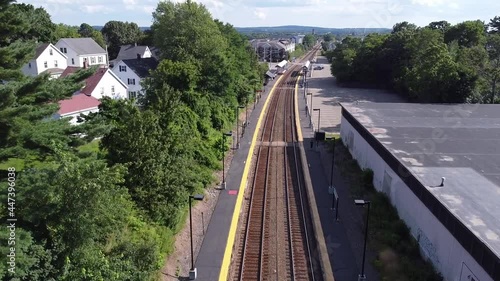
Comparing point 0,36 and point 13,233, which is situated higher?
point 0,36

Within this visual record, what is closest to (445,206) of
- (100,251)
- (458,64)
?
(100,251)

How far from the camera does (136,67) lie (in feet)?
195

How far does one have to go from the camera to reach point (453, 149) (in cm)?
2542

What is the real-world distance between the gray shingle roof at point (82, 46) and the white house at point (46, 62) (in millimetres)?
7728

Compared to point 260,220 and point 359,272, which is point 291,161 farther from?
point 359,272

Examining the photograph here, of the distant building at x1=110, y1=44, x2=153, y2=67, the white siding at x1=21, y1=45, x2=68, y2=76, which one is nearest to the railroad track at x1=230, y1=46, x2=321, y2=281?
the white siding at x1=21, y1=45, x2=68, y2=76

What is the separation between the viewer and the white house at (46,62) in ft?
199

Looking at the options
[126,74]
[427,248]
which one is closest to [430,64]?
[126,74]

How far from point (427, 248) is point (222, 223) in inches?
425

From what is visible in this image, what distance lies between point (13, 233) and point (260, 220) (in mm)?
14130

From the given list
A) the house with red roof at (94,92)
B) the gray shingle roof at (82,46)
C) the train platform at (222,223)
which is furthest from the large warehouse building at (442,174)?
the gray shingle roof at (82,46)

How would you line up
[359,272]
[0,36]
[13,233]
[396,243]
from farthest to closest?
[396,243] → [359,272] → [0,36] → [13,233]

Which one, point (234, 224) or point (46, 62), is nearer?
point (234, 224)

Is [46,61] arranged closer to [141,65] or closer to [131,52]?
[141,65]
